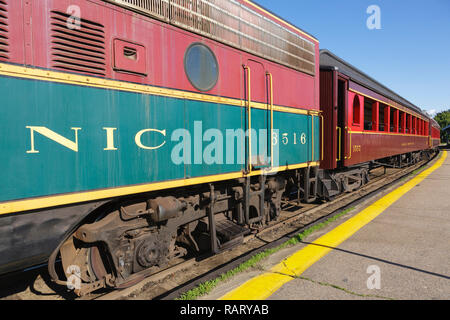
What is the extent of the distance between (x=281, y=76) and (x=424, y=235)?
370 cm

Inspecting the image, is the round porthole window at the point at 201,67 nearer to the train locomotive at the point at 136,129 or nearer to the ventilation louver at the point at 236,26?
the train locomotive at the point at 136,129

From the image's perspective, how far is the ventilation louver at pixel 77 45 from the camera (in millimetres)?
2424

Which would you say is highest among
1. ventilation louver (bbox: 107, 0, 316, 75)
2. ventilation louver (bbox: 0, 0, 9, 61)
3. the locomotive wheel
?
ventilation louver (bbox: 107, 0, 316, 75)

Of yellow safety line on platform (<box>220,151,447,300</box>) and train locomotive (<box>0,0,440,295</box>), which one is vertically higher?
train locomotive (<box>0,0,440,295</box>)

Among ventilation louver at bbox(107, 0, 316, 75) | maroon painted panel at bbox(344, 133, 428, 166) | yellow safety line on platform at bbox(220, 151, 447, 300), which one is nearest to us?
yellow safety line on platform at bbox(220, 151, 447, 300)

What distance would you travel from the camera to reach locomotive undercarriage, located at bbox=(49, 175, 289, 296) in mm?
2910

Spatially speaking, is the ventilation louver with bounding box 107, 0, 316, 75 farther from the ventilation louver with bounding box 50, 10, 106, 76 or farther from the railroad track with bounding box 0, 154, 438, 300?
the railroad track with bounding box 0, 154, 438, 300

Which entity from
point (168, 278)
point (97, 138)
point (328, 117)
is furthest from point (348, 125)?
point (97, 138)

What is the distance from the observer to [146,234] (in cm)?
331

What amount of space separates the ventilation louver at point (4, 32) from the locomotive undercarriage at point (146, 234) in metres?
1.62

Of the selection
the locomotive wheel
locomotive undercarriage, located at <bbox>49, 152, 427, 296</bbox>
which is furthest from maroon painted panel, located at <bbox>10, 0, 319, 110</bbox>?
the locomotive wheel

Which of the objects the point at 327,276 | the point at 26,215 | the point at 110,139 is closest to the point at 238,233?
the point at 327,276

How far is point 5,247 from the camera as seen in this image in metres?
2.16
